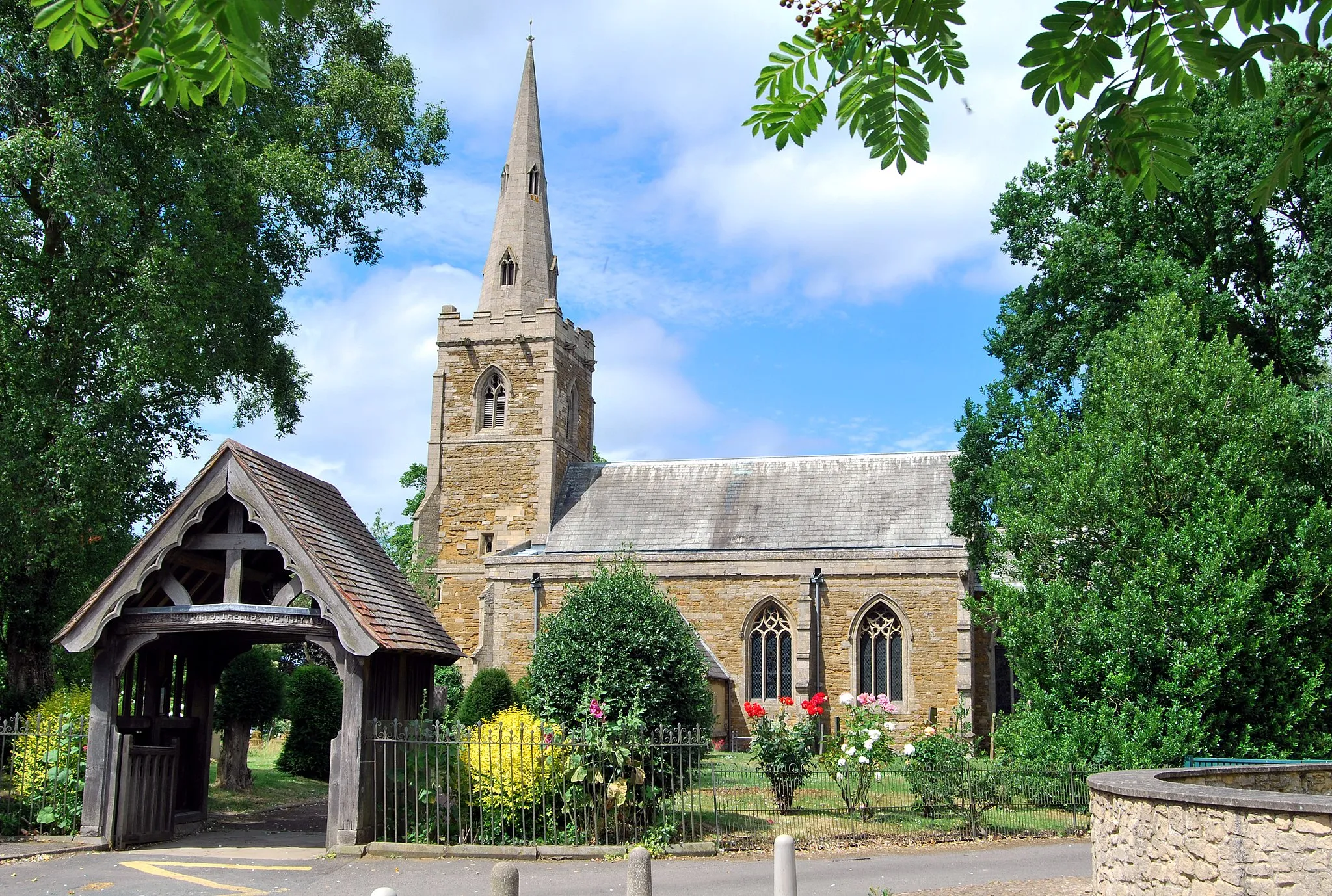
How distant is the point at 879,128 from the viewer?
399 cm

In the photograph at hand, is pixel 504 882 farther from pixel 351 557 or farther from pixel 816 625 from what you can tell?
pixel 816 625


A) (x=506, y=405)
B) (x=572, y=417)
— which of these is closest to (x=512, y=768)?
(x=506, y=405)

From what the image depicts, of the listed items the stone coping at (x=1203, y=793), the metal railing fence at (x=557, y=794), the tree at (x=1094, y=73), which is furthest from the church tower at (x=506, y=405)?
the tree at (x=1094, y=73)

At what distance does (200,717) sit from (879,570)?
20385mm

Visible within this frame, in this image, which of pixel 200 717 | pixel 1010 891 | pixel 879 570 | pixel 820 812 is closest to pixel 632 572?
pixel 820 812

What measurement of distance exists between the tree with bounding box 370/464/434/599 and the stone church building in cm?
56

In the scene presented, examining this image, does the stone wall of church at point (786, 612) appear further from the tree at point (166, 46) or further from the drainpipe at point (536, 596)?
the tree at point (166, 46)

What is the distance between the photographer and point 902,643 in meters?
31.7

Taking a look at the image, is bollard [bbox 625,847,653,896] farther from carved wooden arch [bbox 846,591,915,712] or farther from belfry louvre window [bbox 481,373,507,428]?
belfry louvre window [bbox 481,373,507,428]

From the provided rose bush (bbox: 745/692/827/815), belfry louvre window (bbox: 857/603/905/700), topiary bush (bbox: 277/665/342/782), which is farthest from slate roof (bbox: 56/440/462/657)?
belfry louvre window (bbox: 857/603/905/700)

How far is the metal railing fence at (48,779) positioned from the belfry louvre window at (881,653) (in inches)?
863

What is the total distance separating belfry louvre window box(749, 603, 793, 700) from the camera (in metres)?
32.6

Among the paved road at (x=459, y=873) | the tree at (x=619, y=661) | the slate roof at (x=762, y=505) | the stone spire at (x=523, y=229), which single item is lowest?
the paved road at (x=459, y=873)

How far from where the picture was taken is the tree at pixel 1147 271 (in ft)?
65.3
